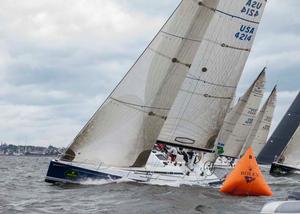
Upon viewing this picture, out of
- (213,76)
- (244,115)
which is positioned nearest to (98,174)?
(213,76)

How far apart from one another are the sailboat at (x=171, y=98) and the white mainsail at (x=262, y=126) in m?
34.6

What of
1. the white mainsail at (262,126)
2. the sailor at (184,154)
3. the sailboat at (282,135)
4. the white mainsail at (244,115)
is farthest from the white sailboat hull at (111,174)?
the white mainsail at (262,126)

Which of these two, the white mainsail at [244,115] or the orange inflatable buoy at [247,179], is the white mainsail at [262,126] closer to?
the white mainsail at [244,115]

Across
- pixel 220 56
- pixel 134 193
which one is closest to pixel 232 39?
pixel 220 56

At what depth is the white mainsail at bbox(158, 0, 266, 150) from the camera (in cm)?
2838

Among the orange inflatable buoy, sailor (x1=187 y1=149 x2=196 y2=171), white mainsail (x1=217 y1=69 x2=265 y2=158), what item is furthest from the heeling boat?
the orange inflatable buoy

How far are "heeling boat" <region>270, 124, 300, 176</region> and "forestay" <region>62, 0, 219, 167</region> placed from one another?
1646cm

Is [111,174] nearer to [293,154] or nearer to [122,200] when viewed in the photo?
[122,200]

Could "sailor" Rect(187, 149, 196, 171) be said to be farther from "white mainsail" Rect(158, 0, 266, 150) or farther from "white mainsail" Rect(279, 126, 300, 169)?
"white mainsail" Rect(279, 126, 300, 169)

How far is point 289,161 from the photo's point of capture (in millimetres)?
43062

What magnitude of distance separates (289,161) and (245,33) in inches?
651

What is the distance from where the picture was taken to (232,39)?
2883 cm

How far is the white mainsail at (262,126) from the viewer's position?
63.6 meters

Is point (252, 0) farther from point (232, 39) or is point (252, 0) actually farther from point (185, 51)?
point (185, 51)
